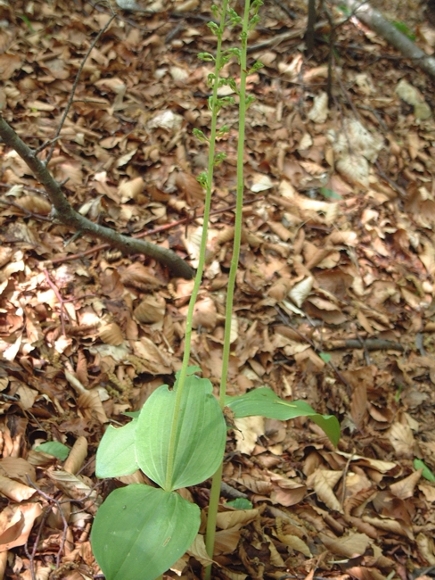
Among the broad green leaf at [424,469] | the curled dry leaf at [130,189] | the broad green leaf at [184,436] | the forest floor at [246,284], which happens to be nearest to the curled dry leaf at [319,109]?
the forest floor at [246,284]

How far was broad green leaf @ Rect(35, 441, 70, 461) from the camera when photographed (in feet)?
7.32

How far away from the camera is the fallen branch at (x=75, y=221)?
7.97 ft

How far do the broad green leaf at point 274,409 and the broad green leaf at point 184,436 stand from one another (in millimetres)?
123

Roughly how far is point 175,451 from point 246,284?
1712 mm

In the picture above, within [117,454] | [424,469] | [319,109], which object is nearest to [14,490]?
[117,454]

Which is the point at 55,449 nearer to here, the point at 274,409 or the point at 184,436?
the point at 184,436

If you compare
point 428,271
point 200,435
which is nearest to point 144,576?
point 200,435

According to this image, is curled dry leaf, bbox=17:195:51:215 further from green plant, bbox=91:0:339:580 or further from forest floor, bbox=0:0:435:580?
green plant, bbox=91:0:339:580

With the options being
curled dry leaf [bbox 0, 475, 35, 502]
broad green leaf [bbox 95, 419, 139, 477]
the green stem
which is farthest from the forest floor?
the green stem

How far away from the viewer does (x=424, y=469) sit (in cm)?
286

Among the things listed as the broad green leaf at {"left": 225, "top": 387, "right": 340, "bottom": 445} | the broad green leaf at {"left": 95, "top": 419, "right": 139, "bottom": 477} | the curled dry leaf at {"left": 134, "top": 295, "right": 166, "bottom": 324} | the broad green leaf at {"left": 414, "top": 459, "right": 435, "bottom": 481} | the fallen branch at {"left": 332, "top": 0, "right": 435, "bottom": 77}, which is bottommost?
the broad green leaf at {"left": 414, "top": 459, "right": 435, "bottom": 481}

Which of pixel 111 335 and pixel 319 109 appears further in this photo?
pixel 319 109

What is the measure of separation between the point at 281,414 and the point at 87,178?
2393 mm

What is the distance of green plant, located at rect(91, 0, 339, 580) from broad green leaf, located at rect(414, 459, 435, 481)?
43.7 inches
